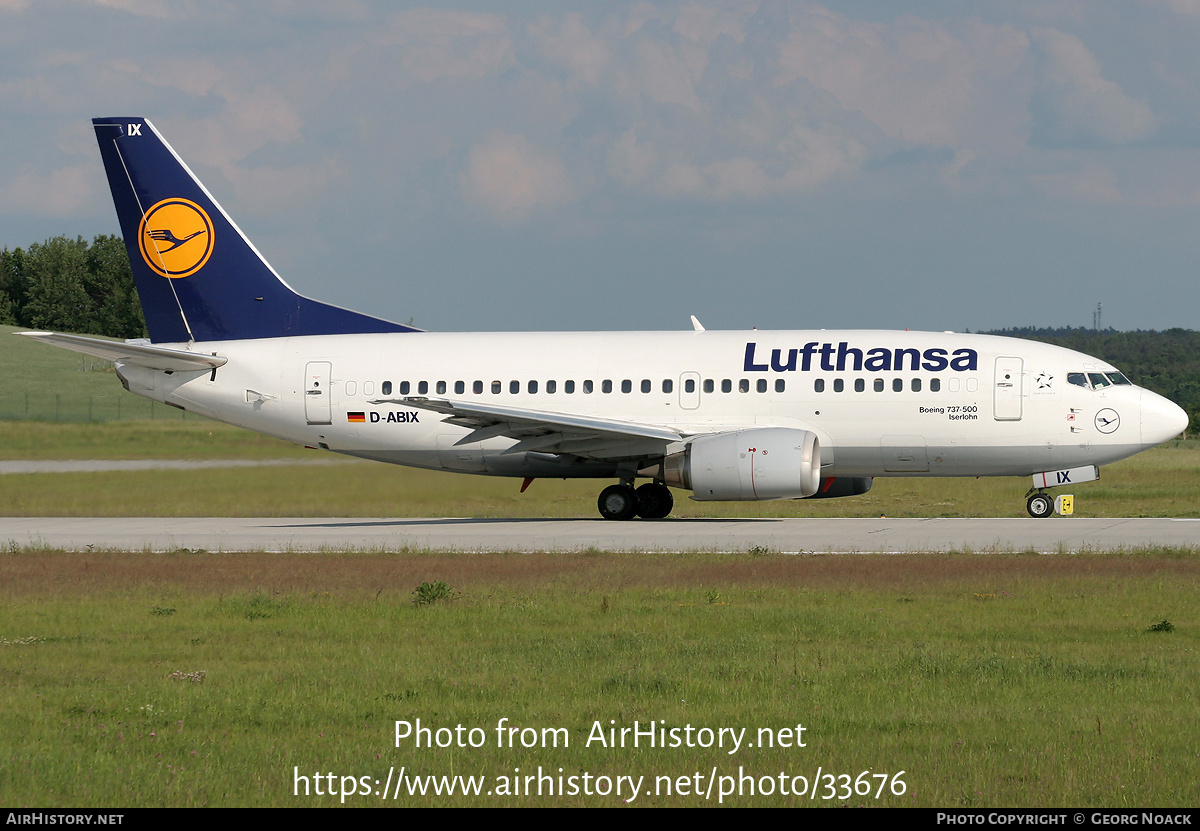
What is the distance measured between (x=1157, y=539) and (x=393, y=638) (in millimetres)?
15079

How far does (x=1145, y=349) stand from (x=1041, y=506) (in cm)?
16119

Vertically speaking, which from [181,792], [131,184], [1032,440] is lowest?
[181,792]

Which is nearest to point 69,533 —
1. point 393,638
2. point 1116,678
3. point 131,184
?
point 131,184

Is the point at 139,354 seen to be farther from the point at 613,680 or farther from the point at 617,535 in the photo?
the point at 613,680

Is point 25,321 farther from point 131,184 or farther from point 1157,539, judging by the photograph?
point 1157,539

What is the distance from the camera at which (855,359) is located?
2767cm

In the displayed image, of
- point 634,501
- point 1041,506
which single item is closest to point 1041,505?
point 1041,506

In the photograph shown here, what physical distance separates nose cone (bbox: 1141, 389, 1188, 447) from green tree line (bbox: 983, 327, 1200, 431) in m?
92.5

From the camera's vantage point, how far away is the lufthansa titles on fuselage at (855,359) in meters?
27.5

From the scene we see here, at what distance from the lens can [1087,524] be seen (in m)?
26.3

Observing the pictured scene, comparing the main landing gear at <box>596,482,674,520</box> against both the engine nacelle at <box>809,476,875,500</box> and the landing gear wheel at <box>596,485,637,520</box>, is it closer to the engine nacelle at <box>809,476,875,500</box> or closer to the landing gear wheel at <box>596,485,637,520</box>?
the landing gear wheel at <box>596,485,637,520</box>

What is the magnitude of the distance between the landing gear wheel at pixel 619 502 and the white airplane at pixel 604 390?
31 mm

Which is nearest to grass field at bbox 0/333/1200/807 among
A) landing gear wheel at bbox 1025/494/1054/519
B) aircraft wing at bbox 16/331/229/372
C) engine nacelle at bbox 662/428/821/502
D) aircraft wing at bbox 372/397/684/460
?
engine nacelle at bbox 662/428/821/502

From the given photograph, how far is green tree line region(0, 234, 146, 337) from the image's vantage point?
127 metres
